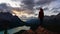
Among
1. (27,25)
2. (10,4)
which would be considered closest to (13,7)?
(10,4)

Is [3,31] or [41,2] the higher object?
[41,2]

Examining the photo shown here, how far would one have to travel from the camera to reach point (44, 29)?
2.82 meters

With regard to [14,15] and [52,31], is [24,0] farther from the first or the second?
[52,31]

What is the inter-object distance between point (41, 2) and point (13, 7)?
0.59m

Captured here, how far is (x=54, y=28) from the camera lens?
283 centimetres

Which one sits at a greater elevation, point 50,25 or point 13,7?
point 13,7

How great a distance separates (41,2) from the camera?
9.61ft

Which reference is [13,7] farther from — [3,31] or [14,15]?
[3,31]

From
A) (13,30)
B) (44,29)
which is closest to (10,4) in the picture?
(13,30)

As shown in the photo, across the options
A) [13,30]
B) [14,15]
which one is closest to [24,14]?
[14,15]

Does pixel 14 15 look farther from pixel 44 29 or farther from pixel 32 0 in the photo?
pixel 44 29

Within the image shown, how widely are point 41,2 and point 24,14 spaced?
0.43 meters

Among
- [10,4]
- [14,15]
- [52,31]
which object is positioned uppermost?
[10,4]

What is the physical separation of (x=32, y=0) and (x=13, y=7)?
42cm
